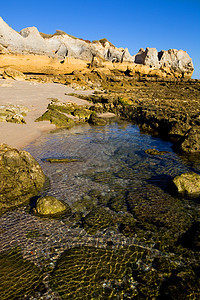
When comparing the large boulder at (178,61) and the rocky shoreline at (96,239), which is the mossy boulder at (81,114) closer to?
the rocky shoreline at (96,239)

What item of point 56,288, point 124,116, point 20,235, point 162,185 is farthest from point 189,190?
point 124,116

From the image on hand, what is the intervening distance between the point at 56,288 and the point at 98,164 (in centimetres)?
754

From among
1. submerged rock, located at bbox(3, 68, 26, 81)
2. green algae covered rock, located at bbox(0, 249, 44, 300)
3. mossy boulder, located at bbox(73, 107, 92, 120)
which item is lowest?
green algae covered rock, located at bbox(0, 249, 44, 300)

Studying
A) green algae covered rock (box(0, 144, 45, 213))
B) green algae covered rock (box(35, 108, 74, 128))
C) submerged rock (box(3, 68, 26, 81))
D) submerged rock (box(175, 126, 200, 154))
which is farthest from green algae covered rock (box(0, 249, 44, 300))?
submerged rock (box(3, 68, 26, 81))

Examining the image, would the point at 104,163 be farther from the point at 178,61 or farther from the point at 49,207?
the point at 178,61

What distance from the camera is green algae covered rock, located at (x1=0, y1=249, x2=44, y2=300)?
4.17 metres

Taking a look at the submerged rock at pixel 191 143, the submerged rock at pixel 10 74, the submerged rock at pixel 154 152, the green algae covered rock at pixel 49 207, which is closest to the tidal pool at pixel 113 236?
the green algae covered rock at pixel 49 207

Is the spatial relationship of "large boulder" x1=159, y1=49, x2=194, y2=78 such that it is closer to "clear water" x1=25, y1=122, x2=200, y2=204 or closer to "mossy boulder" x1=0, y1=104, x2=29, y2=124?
"clear water" x1=25, y1=122, x2=200, y2=204

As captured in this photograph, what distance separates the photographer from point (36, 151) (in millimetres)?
13078

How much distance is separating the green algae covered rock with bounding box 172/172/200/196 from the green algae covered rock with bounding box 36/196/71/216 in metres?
5.09

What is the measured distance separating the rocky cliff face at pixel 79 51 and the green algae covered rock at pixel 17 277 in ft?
183

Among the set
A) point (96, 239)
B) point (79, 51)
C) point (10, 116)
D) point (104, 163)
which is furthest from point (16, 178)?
point (79, 51)

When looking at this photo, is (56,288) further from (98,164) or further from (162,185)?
(98,164)

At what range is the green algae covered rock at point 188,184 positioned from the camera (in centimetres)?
825
